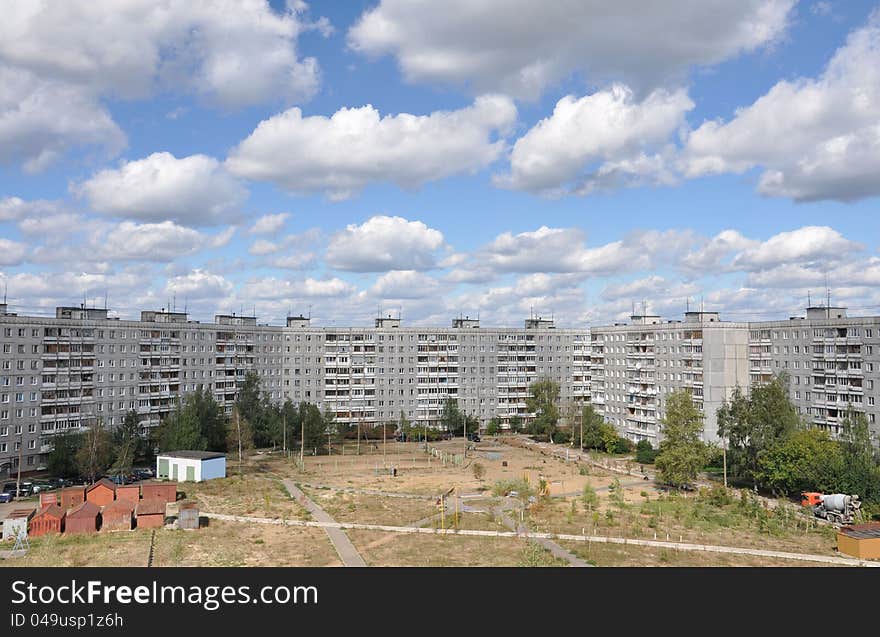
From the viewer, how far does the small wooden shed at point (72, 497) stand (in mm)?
44031

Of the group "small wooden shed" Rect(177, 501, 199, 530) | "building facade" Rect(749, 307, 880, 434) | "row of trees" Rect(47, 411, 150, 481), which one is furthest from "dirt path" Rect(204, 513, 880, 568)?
"building facade" Rect(749, 307, 880, 434)

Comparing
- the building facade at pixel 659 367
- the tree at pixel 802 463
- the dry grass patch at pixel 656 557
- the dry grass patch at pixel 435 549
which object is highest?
the building facade at pixel 659 367

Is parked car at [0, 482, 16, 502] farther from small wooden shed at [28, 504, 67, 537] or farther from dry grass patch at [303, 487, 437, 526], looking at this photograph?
dry grass patch at [303, 487, 437, 526]

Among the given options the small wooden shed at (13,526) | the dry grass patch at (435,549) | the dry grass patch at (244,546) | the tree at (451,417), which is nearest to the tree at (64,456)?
the small wooden shed at (13,526)

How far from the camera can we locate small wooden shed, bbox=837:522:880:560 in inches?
1334

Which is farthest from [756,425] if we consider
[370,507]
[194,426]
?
[194,426]

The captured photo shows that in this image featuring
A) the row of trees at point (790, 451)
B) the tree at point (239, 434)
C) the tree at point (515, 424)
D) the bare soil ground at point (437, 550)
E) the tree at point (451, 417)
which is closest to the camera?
the bare soil ground at point (437, 550)

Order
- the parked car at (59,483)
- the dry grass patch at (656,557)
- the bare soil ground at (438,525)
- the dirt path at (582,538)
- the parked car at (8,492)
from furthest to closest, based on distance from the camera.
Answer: the parked car at (59,483)
the parked car at (8,492)
the dirt path at (582,538)
the bare soil ground at (438,525)
the dry grass patch at (656,557)

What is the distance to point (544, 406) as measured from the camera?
286ft

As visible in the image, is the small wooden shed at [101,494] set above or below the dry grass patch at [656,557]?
above

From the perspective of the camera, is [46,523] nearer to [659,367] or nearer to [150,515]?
[150,515]

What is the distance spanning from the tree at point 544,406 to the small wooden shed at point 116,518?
56.2 m

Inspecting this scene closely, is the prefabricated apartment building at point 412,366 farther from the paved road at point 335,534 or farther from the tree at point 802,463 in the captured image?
the paved road at point 335,534
